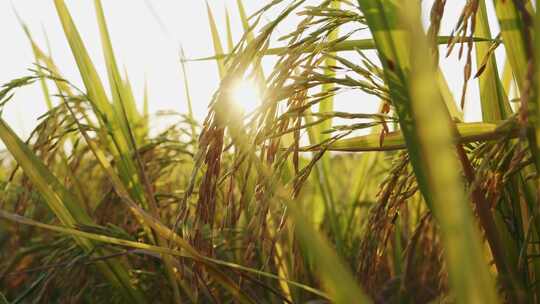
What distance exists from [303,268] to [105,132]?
1.90 feet

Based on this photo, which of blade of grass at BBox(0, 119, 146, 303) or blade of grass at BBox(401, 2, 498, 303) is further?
blade of grass at BBox(0, 119, 146, 303)

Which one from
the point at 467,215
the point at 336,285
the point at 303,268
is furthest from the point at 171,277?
the point at 467,215

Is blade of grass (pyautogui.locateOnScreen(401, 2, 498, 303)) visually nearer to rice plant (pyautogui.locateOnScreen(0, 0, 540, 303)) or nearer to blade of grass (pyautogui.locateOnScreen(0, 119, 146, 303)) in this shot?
rice plant (pyautogui.locateOnScreen(0, 0, 540, 303))

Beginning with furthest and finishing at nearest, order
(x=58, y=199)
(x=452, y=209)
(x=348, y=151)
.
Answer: (x=58, y=199) → (x=348, y=151) → (x=452, y=209)

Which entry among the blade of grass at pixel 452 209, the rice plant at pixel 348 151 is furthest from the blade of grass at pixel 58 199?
the blade of grass at pixel 452 209

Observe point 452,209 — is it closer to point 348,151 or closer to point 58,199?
point 348,151

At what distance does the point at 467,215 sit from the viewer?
0.45 m

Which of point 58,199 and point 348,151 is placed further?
point 58,199

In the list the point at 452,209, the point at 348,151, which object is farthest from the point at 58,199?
the point at 452,209

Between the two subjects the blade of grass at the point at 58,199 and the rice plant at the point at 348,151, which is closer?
the rice plant at the point at 348,151

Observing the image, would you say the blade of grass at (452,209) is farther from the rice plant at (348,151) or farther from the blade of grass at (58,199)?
the blade of grass at (58,199)

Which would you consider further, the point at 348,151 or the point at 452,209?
the point at 348,151

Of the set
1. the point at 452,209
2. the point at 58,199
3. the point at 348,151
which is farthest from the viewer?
the point at 58,199

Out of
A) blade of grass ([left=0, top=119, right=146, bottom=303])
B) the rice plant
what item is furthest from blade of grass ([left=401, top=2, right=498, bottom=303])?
blade of grass ([left=0, top=119, right=146, bottom=303])
